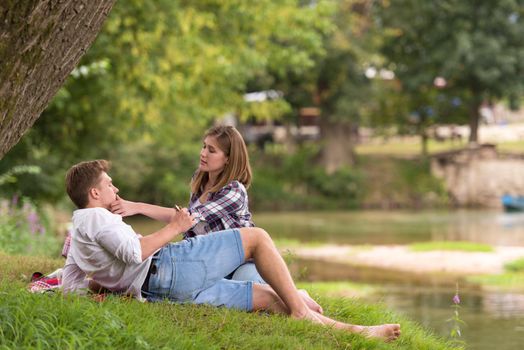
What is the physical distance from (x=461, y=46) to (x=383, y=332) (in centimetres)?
3087

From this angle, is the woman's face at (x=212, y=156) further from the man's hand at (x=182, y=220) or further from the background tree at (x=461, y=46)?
the background tree at (x=461, y=46)

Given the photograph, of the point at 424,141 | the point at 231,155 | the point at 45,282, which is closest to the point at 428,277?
the point at 231,155

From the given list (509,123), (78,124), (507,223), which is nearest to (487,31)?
(507,223)

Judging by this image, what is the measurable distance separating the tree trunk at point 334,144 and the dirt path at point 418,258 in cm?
1712

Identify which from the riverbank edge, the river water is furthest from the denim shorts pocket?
the riverbank edge

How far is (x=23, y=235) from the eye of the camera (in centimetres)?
1178

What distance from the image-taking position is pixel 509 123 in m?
51.2

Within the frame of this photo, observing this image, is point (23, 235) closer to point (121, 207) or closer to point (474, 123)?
point (121, 207)

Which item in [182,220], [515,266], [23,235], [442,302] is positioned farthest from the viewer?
[515,266]

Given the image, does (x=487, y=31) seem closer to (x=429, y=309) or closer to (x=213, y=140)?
(x=429, y=309)

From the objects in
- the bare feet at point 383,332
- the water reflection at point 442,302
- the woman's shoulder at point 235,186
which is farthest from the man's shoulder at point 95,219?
the water reflection at point 442,302

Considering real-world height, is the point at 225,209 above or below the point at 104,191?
below

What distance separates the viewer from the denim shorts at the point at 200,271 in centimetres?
632

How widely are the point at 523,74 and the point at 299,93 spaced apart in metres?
8.12
